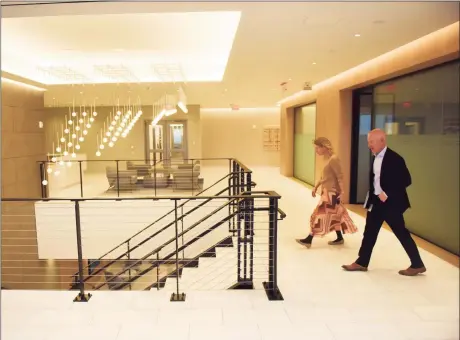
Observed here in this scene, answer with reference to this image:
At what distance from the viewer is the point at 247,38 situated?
10.3 feet

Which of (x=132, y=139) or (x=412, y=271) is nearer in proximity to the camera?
(x=412, y=271)

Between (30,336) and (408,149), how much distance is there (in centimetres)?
351

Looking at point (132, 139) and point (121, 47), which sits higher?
point (121, 47)

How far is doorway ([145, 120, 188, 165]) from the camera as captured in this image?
10.3m

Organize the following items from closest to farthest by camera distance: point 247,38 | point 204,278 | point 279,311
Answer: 1. point 279,311
2. point 204,278
3. point 247,38

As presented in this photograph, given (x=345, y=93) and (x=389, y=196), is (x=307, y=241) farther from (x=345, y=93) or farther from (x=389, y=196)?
(x=345, y=93)

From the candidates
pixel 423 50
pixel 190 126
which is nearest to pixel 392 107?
pixel 423 50

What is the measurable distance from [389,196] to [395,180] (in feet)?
0.40

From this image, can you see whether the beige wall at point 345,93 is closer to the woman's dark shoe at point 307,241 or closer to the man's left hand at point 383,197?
the man's left hand at point 383,197

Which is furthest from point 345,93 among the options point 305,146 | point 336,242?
point 336,242

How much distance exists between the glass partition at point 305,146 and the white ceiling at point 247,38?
23.0 inches

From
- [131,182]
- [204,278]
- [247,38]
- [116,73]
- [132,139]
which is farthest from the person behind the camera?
[132,139]

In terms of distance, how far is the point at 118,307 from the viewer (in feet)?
7.21

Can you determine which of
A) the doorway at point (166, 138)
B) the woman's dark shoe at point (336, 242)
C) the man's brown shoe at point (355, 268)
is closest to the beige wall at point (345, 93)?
the woman's dark shoe at point (336, 242)
